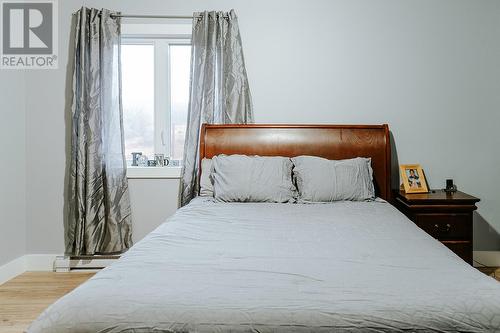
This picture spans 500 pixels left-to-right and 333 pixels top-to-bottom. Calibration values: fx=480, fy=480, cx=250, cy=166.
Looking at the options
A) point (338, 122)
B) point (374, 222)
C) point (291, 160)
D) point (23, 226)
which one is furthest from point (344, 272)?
point (23, 226)

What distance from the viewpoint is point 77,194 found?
3670mm

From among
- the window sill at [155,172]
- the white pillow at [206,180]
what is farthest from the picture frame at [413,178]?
the window sill at [155,172]

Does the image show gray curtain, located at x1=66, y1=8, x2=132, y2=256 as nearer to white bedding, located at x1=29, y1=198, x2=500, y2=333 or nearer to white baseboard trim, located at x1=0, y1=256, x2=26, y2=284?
white baseboard trim, located at x1=0, y1=256, x2=26, y2=284

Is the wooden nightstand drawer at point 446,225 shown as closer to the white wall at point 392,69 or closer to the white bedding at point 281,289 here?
the white wall at point 392,69

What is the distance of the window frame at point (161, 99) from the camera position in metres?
3.82

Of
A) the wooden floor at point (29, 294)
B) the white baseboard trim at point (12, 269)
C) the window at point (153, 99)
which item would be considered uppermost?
the window at point (153, 99)

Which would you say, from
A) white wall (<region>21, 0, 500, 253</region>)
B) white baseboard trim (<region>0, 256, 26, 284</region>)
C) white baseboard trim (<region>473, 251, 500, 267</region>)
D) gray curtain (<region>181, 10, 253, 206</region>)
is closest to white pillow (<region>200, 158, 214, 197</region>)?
gray curtain (<region>181, 10, 253, 206</region>)

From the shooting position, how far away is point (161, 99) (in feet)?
12.7

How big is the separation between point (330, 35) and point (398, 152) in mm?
1054

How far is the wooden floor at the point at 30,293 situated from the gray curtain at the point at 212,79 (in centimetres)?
105

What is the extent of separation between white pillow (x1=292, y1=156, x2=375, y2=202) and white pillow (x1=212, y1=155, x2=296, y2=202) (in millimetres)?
89

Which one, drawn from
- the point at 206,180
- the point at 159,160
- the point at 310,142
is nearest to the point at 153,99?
the point at 159,160

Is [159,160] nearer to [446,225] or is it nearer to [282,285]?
[446,225]

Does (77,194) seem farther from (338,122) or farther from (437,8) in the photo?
(437,8)
